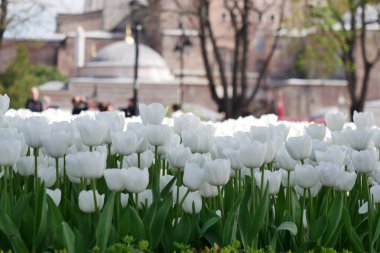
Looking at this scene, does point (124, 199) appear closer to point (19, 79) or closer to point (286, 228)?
point (286, 228)

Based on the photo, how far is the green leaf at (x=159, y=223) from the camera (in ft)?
11.7

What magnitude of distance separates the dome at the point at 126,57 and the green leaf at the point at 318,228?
5832 centimetres

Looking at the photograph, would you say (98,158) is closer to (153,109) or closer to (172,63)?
(153,109)

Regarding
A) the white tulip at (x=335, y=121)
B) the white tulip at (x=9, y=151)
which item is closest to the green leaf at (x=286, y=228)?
the white tulip at (x=9, y=151)

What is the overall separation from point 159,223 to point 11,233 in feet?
1.88

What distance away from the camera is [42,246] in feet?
11.8

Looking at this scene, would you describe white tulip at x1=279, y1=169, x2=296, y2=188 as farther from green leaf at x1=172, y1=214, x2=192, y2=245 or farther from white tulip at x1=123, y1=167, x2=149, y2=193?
white tulip at x1=123, y1=167, x2=149, y2=193

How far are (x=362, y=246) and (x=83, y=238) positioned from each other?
113 centimetres

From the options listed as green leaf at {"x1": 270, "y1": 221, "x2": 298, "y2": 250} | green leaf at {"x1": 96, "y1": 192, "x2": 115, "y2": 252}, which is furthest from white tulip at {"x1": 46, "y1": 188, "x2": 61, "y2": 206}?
green leaf at {"x1": 270, "y1": 221, "x2": 298, "y2": 250}

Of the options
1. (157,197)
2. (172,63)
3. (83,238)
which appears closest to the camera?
(83,238)

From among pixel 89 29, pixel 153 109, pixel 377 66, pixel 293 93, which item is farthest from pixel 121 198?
pixel 89 29

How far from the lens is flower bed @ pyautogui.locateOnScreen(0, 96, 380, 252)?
3.53m

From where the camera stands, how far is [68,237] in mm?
3162

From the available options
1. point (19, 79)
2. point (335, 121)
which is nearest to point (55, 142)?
point (335, 121)
